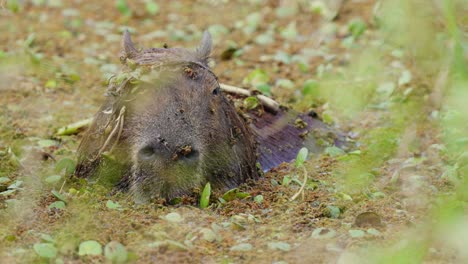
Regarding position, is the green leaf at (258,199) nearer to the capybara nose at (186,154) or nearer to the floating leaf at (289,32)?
the capybara nose at (186,154)

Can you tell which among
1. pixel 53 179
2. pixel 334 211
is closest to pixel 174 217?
pixel 334 211

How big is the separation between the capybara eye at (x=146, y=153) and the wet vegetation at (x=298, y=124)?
9.3 inches

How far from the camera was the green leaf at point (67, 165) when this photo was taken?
4.99m

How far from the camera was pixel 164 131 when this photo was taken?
445 centimetres

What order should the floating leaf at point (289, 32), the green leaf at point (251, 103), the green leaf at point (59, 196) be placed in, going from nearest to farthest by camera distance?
the green leaf at point (59, 196) < the green leaf at point (251, 103) < the floating leaf at point (289, 32)

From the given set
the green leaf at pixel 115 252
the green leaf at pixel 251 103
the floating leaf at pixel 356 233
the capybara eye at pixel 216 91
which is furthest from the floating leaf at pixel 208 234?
the green leaf at pixel 251 103

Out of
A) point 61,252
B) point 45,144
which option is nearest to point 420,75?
point 45,144

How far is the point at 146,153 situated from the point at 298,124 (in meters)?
2.03

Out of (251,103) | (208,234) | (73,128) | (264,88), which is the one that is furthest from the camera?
(264,88)

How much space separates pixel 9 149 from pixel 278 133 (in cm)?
187

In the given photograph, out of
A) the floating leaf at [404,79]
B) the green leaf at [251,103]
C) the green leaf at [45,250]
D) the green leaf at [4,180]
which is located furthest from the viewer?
the floating leaf at [404,79]

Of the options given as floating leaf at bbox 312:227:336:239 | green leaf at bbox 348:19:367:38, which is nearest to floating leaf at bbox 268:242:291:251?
floating leaf at bbox 312:227:336:239

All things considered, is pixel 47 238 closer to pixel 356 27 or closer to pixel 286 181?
pixel 286 181

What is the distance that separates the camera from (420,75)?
7.69m
